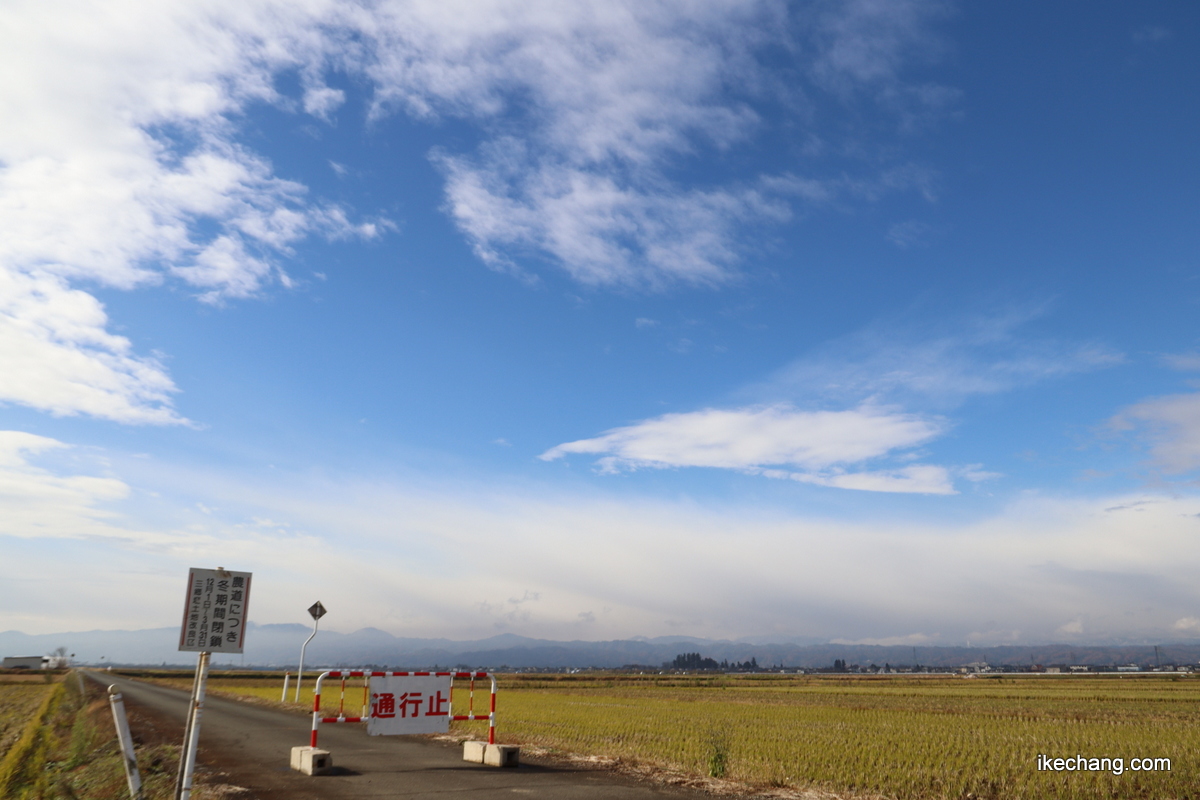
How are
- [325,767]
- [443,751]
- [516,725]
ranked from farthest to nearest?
[516,725], [443,751], [325,767]

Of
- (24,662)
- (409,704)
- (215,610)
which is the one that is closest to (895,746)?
(409,704)

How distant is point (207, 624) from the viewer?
27.6ft

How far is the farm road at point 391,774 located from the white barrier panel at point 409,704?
0.77 meters

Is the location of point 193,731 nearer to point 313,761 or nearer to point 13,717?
point 313,761

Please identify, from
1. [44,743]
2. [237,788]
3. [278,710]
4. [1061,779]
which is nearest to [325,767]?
[237,788]

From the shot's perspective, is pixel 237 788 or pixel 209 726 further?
pixel 209 726

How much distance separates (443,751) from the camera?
1543 cm

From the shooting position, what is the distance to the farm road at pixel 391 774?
34.8 feet

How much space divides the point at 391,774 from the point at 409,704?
119 cm

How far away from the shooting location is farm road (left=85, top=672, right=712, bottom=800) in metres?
10.6

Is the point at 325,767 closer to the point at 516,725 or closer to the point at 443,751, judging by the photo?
the point at 443,751

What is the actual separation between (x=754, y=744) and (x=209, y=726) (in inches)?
642

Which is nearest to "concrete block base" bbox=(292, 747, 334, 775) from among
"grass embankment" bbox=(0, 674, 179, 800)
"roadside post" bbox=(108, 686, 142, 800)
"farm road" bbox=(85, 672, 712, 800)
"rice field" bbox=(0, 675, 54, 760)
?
"farm road" bbox=(85, 672, 712, 800)

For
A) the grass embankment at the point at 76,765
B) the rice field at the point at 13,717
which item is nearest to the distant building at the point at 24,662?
the rice field at the point at 13,717
